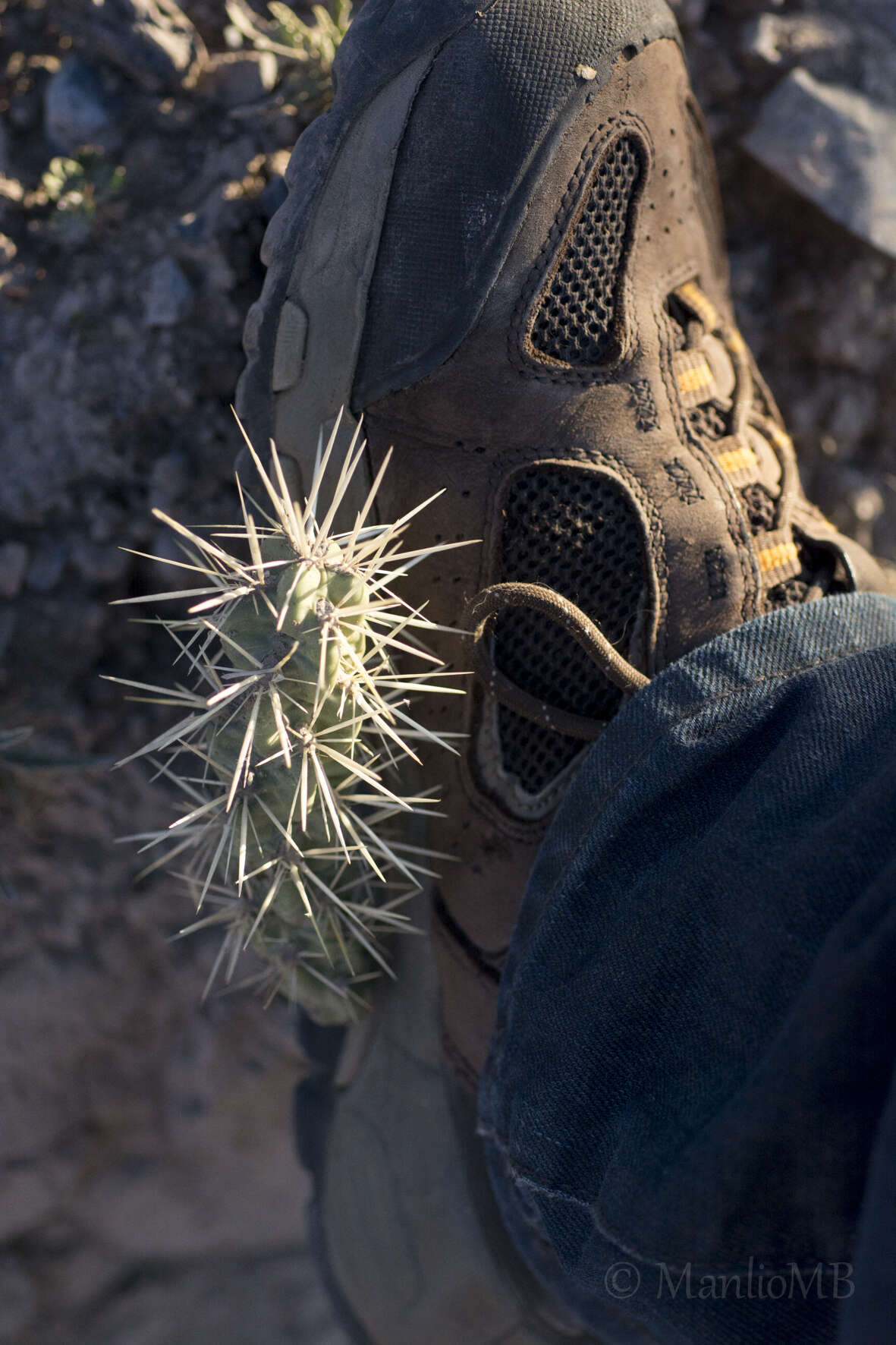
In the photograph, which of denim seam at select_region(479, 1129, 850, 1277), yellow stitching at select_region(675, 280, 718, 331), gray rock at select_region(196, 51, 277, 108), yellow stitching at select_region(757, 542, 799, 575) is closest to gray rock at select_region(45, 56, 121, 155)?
gray rock at select_region(196, 51, 277, 108)

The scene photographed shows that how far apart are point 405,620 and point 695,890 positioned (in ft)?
1.22

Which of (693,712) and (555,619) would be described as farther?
(555,619)

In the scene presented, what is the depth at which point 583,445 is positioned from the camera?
1124 millimetres

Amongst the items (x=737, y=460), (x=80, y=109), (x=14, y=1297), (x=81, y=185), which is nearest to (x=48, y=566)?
(x=81, y=185)

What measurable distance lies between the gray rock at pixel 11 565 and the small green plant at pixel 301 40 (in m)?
0.75

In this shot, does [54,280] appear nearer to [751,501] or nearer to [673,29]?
[673,29]

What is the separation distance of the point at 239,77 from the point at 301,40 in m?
0.11

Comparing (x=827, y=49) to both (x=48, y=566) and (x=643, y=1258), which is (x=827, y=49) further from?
(x=643, y=1258)

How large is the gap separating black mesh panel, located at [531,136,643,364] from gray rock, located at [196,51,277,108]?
58 centimetres

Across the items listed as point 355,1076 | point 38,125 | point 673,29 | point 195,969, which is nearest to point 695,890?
point 355,1076

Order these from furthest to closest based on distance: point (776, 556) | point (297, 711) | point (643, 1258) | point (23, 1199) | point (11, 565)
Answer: point (23, 1199) → point (11, 565) → point (776, 556) → point (297, 711) → point (643, 1258)

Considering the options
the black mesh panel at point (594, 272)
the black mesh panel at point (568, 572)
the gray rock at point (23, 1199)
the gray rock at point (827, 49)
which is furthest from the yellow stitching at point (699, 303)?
the gray rock at point (23, 1199)

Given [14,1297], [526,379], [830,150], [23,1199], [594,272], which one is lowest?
[14,1297]

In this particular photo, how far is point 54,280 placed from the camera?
55.4 inches
